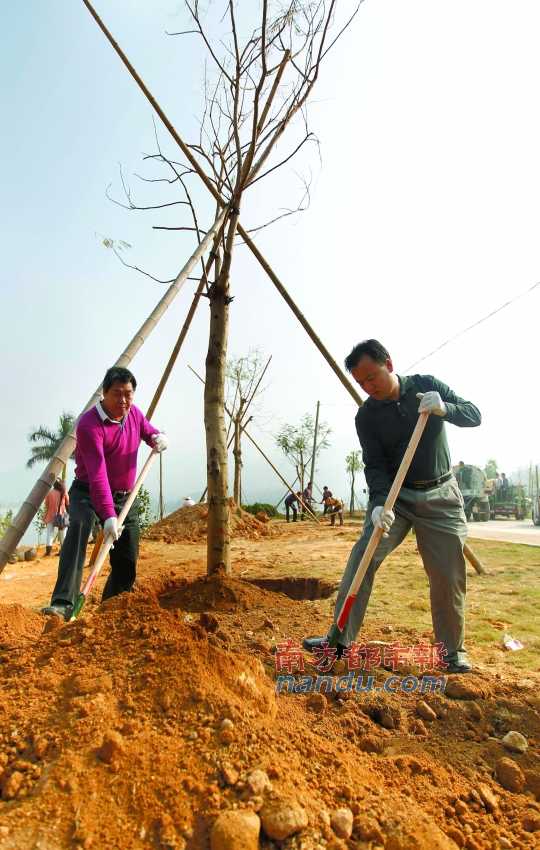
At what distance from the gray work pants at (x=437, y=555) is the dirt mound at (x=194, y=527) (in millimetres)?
7311

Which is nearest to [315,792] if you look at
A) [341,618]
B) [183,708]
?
[183,708]

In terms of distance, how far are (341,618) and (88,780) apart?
4.60ft

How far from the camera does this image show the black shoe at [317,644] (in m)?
2.55

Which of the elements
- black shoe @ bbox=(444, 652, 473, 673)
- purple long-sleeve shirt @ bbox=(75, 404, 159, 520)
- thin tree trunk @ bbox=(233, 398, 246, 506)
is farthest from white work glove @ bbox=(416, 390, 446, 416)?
thin tree trunk @ bbox=(233, 398, 246, 506)

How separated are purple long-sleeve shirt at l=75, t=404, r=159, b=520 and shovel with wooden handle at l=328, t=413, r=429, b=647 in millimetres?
1309

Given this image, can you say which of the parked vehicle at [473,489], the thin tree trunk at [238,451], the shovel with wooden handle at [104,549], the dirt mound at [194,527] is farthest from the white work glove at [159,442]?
the parked vehicle at [473,489]

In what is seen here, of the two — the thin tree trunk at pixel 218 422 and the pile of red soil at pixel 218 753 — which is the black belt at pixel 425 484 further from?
the thin tree trunk at pixel 218 422

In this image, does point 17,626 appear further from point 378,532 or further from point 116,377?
point 378,532

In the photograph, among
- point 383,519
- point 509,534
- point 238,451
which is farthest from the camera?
point 238,451

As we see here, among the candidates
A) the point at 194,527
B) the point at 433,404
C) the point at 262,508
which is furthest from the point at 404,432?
the point at 262,508

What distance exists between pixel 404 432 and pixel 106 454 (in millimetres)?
1692

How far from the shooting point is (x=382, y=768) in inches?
63.4

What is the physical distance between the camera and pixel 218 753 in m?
1.46

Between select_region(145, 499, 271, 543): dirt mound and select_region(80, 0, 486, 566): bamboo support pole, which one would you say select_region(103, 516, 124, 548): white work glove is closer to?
select_region(80, 0, 486, 566): bamboo support pole
